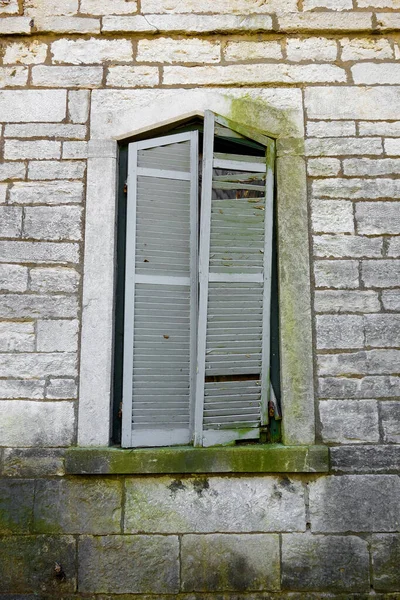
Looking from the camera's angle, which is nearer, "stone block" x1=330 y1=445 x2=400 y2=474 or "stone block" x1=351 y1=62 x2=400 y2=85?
"stone block" x1=330 y1=445 x2=400 y2=474

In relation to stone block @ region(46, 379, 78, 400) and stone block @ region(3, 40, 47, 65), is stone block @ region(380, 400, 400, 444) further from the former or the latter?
stone block @ region(3, 40, 47, 65)

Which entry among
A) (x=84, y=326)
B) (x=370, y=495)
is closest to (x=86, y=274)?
(x=84, y=326)

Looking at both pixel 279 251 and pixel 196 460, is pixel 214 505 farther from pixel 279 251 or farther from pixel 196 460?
pixel 279 251

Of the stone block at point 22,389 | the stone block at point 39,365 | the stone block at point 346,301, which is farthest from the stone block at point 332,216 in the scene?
the stone block at point 22,389

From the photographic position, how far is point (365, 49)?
3.73 meters

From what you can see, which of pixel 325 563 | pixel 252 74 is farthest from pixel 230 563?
pixel 252 74

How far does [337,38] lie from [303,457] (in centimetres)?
272

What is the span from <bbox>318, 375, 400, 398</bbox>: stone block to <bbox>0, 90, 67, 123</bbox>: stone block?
2.36 metres

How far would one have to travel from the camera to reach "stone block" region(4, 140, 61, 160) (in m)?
3.54

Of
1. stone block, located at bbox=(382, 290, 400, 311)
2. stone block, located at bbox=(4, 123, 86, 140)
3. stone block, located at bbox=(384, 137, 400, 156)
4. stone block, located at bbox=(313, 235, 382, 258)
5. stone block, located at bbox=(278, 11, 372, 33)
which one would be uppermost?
stone block, located at bbox=(278, 11, 372, 33)

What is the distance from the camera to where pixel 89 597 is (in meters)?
3.02

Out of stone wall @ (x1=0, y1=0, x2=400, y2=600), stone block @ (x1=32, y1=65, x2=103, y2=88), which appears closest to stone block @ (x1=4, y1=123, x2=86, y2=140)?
stone wall @ (x1=0, y1=0, x2=400, y2=600)

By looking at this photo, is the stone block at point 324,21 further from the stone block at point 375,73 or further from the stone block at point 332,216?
the stone block at point 332,216

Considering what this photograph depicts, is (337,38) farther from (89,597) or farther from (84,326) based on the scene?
(89,597)
